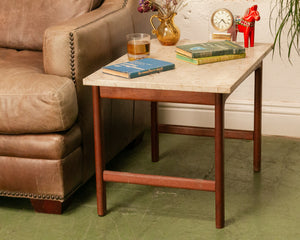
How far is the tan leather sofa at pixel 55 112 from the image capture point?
68.3 inches

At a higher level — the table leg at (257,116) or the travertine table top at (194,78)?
the travertine table top at (194,78)

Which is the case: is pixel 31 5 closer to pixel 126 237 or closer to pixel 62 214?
pixel 62 214

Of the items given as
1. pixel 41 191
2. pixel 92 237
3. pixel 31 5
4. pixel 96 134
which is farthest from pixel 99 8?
pixel 92 237

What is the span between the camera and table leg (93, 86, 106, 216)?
5.66 feet

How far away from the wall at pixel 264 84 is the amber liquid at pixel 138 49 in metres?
0.75

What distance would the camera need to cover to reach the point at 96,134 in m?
1.78

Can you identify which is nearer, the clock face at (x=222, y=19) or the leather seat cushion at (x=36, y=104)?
the leather seat cushion at (x=36, y=104)

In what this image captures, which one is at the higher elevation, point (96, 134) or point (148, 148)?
point (96, 134)

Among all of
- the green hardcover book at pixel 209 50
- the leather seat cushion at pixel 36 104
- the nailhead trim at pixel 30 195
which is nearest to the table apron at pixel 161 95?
the leather seat cushion at pixel 36 104

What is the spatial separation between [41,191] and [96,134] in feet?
0.94

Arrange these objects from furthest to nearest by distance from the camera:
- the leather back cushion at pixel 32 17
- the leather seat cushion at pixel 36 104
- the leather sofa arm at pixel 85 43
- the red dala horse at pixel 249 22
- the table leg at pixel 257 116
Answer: the leather back cushion at pixel 32 17, the table leg at pixel 257 116, the red dala horse at pixel 249 22, the leather sofa arm at pixel 85 43, the leather seat cushion at pixel 36 104

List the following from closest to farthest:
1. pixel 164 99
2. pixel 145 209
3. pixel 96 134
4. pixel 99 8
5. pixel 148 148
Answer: pixel 164 99 → pixel 96 134 → pixel 145 209 → pixel 99 8 → pixel 148 148

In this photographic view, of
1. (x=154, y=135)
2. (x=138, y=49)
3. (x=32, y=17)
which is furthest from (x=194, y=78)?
(x=32, y=17)

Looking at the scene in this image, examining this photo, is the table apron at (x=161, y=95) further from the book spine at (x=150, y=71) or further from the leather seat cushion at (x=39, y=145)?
the leather seat cushion at (x=39, y=145)
